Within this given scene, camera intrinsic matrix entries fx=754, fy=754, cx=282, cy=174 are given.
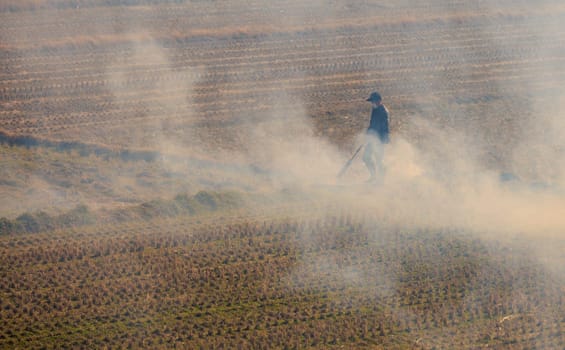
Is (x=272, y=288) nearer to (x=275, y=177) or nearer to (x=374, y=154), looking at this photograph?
(x=374, y=154)

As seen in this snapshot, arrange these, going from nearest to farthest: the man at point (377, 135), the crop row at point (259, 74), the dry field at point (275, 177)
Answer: the dry field at point (275, 177)
the man at point (377, 135)
the crop row at point (259, 74)

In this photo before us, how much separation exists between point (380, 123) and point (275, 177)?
3336 mm

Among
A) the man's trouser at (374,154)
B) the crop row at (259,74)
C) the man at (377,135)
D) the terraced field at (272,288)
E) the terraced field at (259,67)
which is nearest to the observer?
the terraced field at (272,288)

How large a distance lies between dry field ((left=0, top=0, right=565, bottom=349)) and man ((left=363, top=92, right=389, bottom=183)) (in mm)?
588

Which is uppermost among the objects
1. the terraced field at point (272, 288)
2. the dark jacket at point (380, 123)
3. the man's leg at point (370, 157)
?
the dark jacket at point (380, 123)

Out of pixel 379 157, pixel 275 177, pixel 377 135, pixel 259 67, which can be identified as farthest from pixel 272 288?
pixel 259 67

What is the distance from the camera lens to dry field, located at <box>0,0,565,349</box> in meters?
12.6

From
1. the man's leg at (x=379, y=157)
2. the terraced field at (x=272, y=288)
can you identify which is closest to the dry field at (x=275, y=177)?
the terraced field at (x=272, y=288)

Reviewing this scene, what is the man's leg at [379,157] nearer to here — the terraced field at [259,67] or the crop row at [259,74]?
the terraced field at [259,67]

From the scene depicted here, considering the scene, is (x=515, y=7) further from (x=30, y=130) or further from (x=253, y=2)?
(x=30, y=130)

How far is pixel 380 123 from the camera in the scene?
17.2 metres

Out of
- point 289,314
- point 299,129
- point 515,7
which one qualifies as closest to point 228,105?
→ point 299,129

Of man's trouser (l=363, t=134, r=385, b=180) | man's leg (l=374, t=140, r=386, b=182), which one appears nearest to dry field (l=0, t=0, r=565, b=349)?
man's leg (l=374, t=140, r=386, b=182)

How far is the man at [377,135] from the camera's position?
17.1 metres
